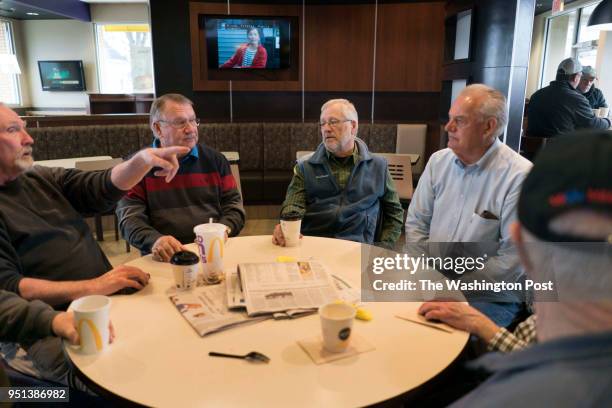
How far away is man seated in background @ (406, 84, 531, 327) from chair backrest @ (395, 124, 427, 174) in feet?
12.0

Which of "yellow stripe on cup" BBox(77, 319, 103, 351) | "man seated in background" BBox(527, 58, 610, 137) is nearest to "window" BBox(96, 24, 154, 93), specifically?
"man seated in background" BBox(527, 58, 610, 137)

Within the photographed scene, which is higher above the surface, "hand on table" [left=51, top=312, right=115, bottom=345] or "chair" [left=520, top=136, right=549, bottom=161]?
"chair" [left=520, top=136, right=549, bottom=161]

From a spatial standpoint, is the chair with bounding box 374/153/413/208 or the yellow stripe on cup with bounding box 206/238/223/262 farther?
the chair with bounding box 374/153/413/208

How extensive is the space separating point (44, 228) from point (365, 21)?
5.08 metres

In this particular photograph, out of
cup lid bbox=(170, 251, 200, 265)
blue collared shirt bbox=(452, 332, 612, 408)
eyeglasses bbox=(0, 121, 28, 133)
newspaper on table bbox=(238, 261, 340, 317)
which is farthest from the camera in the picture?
eyeglasses bbox=(0, 121, 28, 133)

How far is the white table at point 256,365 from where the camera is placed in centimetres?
96

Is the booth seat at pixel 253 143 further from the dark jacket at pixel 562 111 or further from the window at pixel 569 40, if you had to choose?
the window at pixel 569 40

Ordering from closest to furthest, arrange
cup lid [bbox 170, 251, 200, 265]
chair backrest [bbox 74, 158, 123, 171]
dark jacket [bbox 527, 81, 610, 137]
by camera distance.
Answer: cup lid [bbox 170, 251, 200, 265]
chair backrest [bbox 74, 158, 123, 171]
dark jacket [bbox 527, 81, 610, 137]

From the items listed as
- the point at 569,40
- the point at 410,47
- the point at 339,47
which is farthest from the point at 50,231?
the point at 569,40

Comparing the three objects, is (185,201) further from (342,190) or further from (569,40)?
(569,40)

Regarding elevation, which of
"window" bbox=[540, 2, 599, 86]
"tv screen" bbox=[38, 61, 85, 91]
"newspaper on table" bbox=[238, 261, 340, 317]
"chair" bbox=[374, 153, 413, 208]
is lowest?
"chair" bbox=[374, 153, 413, 208]

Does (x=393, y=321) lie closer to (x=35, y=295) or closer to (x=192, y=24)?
(x=35, y=295)

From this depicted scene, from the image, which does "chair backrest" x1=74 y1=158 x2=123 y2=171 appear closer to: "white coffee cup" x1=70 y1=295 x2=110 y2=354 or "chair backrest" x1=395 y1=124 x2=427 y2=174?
"white coffee cup" x1=70 y1=295 x2=110 y2=354

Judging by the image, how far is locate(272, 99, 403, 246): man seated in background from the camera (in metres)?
2.40
